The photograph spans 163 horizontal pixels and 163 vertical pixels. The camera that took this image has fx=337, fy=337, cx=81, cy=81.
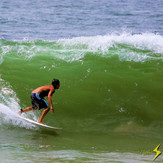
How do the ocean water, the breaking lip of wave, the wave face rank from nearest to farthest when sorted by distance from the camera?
the ocean water
the wave face
the breaking lip of wave

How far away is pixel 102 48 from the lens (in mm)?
11500

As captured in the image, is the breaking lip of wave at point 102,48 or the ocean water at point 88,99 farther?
the breaking lip of wave at point 102,48

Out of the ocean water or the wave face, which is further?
the wave face

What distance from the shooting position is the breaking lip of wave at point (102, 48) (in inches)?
418

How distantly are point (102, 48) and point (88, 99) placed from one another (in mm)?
A: 3354

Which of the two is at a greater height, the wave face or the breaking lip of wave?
the breaking lip of wave

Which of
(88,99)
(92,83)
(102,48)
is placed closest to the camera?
(88,99)

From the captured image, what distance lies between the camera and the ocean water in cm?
591

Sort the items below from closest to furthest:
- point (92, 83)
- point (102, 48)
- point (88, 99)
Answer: point (88, 99)
point (92, 83)
point (102, 48)

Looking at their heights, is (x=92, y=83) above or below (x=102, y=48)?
below

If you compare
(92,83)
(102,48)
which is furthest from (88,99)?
(102,48)

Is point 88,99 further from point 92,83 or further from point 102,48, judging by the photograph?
point 102,48

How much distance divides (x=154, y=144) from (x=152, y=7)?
23.1 m

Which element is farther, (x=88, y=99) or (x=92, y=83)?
(x=92, y=83)
